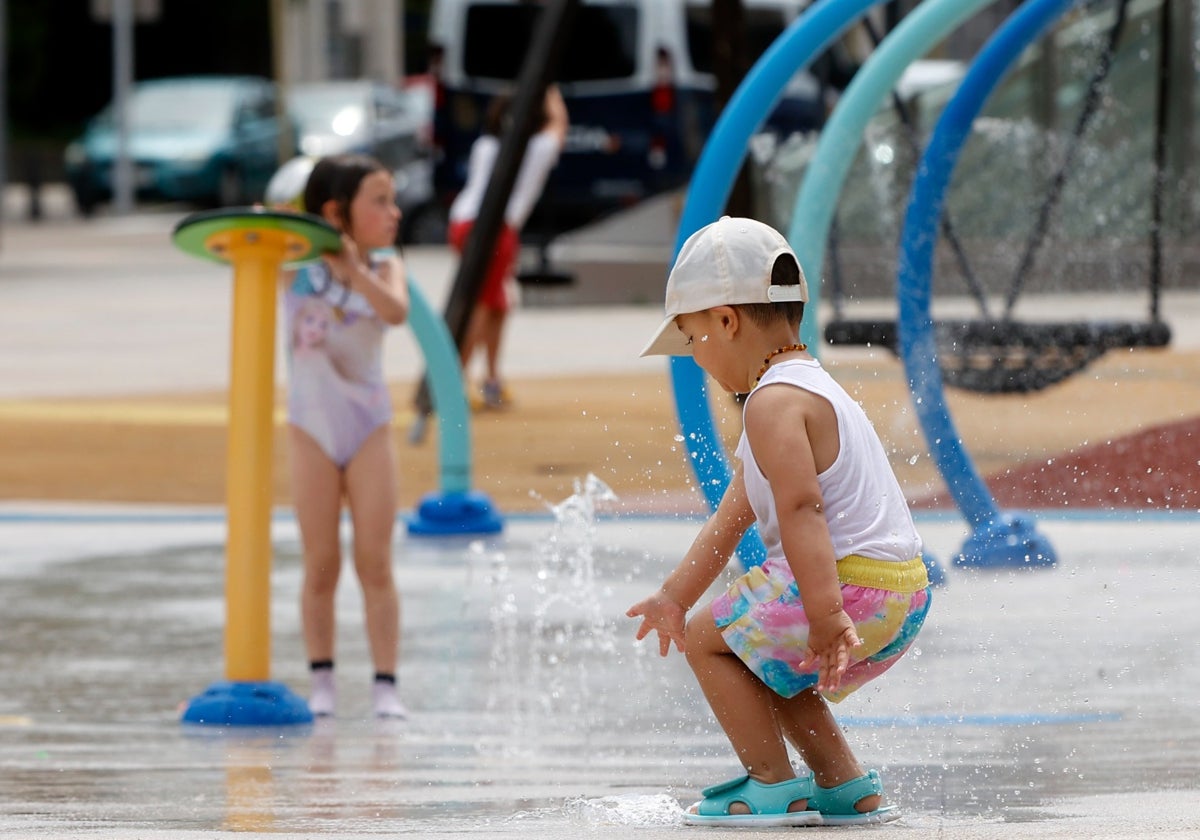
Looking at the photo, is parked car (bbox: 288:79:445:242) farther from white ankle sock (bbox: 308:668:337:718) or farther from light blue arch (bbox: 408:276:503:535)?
white ankle sock (bbox: 308:668:337:718)

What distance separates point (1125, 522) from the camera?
8641 millimetres

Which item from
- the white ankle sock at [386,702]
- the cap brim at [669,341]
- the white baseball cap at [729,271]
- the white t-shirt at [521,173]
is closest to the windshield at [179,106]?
the white t-shirt at [521,173]

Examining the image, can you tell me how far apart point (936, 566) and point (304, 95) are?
2542 cm

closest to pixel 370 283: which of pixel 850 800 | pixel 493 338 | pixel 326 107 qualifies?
pixel 850 800

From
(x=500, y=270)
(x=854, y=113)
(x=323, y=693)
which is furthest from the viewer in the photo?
(x=500, y=270)

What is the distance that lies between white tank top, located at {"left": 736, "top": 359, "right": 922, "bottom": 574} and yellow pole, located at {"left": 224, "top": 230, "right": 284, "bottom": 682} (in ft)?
6.91

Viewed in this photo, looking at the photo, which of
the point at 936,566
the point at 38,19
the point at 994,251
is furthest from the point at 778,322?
the point at 38,19

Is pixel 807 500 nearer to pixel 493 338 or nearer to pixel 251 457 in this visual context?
pixel 251 457

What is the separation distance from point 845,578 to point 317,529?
92.6 inches

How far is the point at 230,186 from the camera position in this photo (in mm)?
32781

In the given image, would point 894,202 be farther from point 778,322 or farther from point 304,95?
point 304,95

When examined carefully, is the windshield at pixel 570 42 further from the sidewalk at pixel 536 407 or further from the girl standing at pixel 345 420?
the girl standing at pixel 345 420

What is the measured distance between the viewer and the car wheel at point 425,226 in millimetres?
26766

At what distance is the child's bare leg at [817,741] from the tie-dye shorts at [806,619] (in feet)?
0.20
